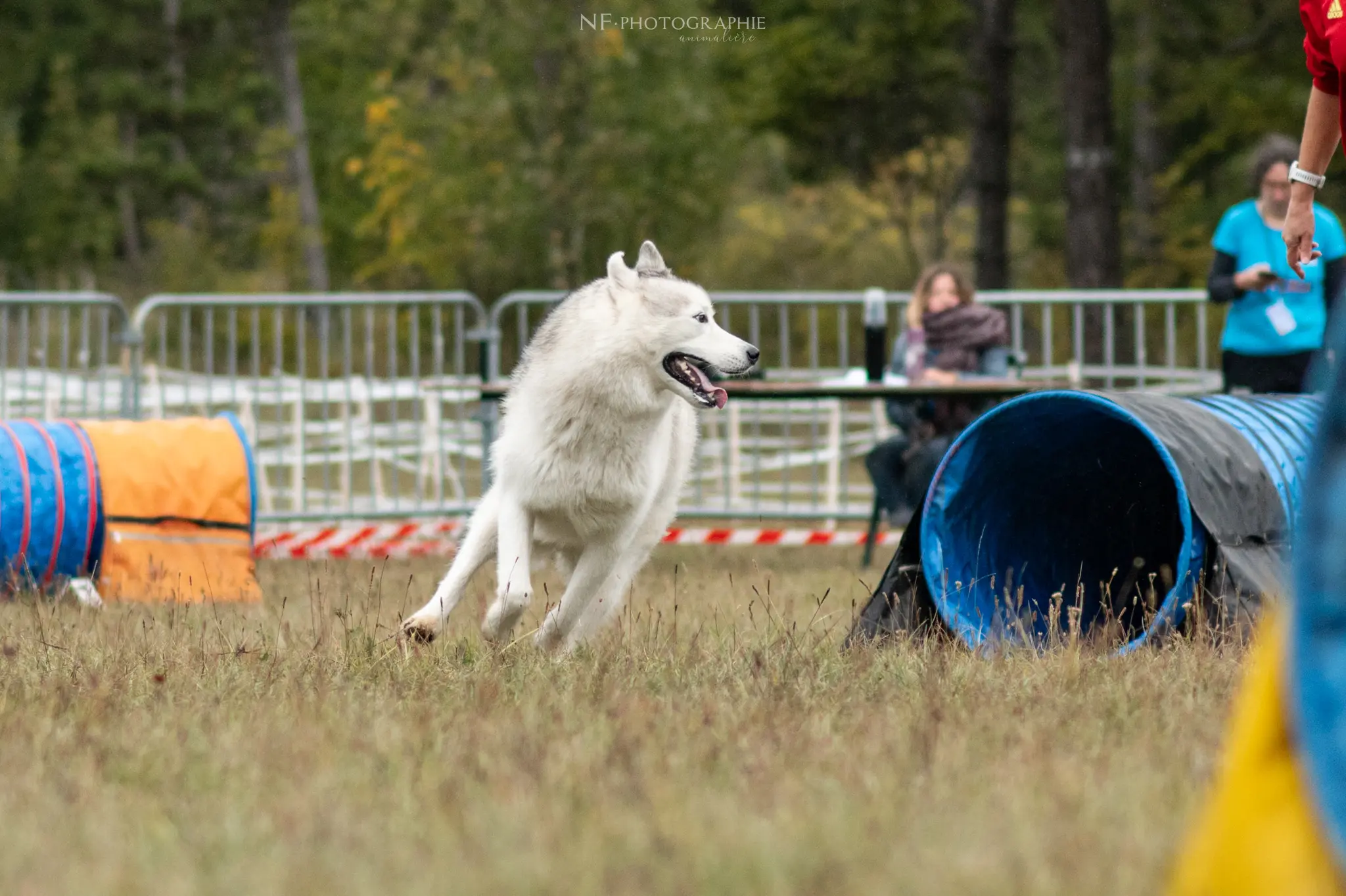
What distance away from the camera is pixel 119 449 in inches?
304

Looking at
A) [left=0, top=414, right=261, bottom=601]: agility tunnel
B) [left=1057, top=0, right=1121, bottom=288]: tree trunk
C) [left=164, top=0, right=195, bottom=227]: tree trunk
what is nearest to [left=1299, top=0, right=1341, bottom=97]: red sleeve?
[left=0, top=414, right=261, bottom=601]: agility tunnel

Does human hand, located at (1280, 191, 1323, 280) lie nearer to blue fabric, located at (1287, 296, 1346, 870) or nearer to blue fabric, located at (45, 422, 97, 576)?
blue fabric, located at (1287, 296, 1346, 870)

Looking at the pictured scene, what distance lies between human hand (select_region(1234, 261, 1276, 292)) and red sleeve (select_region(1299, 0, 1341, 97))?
8.17ft

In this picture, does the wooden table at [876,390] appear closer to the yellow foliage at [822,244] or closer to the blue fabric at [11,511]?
the blue fabric at [11,511]

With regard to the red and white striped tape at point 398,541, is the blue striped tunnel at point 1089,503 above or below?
above

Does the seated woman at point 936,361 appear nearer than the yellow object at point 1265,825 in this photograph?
No

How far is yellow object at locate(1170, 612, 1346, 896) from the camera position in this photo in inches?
82.1

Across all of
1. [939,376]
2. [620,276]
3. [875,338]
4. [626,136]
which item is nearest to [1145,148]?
[626,136]

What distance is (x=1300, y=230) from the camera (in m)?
5.18

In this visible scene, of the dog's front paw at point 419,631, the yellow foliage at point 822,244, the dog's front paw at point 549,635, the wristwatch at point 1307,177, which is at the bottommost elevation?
the dog's front paw at point 549,635

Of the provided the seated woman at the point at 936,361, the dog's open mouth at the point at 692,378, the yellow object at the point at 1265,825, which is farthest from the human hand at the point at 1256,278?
the yellow object at the point at 1265,825

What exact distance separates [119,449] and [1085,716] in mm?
5122

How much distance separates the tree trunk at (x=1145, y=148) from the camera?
24203mm

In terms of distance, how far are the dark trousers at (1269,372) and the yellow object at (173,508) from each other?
465 centimetres
